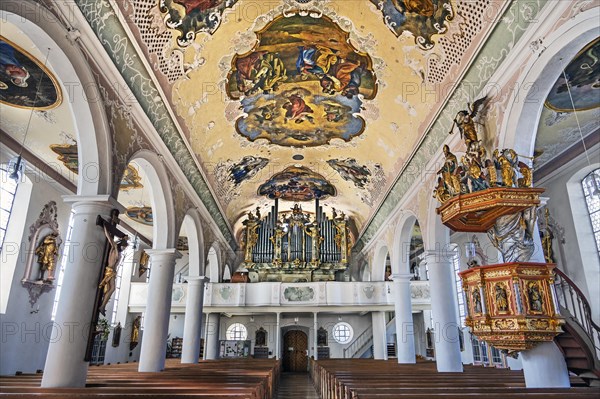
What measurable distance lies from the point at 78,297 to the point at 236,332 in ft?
54.5

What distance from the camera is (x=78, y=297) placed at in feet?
18.7

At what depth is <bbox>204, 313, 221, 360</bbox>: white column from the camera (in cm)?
1752

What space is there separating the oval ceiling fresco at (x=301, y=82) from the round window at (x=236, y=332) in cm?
1270

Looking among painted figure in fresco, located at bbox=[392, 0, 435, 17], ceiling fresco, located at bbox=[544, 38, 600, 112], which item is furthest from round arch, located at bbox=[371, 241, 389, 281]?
painted figure in fresco, located at bbox=[392, 0, 435, 17]

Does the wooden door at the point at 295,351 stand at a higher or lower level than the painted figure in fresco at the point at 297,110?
lower

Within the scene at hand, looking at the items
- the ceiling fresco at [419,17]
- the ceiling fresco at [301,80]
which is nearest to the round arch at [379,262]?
the ceiling fresco at [301,80]

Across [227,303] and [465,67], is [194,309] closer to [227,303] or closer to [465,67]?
[227,303]

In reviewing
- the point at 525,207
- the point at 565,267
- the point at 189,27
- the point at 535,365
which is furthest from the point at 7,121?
the point at 565,267

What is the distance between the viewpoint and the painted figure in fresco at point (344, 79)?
9.05 metres

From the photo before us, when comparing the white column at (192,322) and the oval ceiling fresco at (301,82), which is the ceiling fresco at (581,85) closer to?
the oval ceiling fresco at (301,82)

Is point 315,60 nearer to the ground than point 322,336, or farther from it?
farther from it

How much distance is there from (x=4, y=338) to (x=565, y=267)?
14412 millimetres

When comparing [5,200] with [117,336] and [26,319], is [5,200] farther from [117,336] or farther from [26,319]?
[117,336]

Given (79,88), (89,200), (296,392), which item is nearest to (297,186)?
(296,392)
